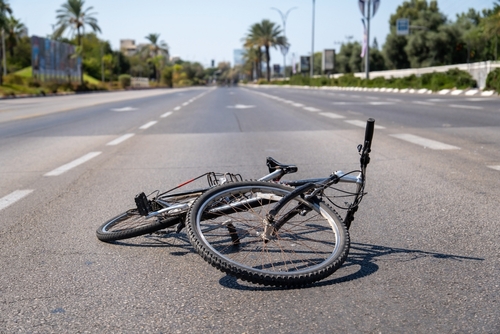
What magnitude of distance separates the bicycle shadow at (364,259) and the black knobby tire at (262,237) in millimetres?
107

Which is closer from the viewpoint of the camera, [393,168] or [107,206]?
[107,206]

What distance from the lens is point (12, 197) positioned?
6180mm

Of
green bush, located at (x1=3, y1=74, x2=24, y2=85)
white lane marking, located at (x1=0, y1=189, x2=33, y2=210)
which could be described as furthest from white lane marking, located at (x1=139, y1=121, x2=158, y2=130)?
green bush, located at (x1=3, y1=74, x2=24, y2=85)

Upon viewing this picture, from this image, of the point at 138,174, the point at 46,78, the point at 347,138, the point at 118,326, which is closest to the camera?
the point at 118,326

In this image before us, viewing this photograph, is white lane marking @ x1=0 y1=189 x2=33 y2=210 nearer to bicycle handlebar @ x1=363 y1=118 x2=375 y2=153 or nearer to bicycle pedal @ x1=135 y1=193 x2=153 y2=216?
bicycle pedal @ x1=135 y1=193 x2=153 y2=216

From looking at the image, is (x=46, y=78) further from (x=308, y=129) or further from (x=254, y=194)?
(x=254, y=194)

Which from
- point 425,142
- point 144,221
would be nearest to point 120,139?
point 425,142

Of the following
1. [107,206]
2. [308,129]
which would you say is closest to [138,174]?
[107,206]

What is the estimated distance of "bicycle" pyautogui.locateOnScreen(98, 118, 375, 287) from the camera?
11.0 feet

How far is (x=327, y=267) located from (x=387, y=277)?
0.39 metres

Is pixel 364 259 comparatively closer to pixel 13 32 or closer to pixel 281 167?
pixel 281 167

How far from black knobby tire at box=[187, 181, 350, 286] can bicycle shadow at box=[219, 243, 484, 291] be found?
107 millimetres

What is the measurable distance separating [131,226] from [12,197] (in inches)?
90.0

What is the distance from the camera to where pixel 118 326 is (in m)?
2.95
